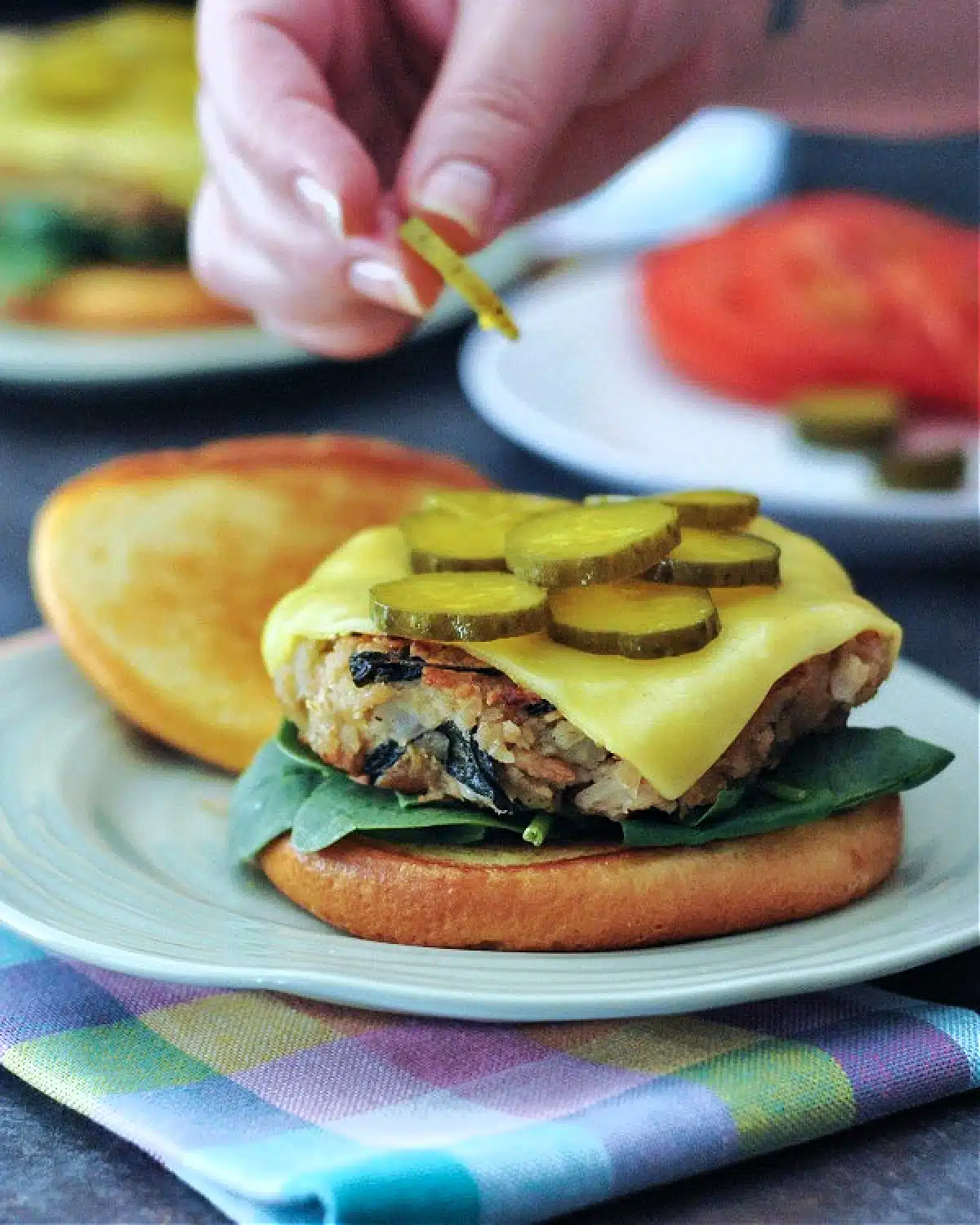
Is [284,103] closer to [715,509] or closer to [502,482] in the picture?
[715,509]

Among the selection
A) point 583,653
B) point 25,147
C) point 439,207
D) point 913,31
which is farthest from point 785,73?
point 25,147

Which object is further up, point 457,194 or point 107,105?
point 457,194

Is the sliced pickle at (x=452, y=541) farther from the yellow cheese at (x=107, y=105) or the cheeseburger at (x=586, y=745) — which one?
the yellow cheese at (x=107, y=105)

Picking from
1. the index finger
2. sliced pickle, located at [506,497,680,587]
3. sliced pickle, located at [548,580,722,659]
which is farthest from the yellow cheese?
sliced pickle, located at [548,580,722,659]

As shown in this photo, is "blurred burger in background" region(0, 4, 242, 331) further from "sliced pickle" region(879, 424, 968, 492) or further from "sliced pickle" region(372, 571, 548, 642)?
"sliced pickle" region(372, 571, 548, 642)

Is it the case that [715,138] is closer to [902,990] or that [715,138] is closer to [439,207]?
[439,207]

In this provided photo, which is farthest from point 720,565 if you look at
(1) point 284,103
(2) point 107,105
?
(2) point 107,105

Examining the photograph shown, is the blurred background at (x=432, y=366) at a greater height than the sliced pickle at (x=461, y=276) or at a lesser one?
lesser

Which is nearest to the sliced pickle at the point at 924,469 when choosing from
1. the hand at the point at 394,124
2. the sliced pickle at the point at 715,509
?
the hand at the point at 394,124
